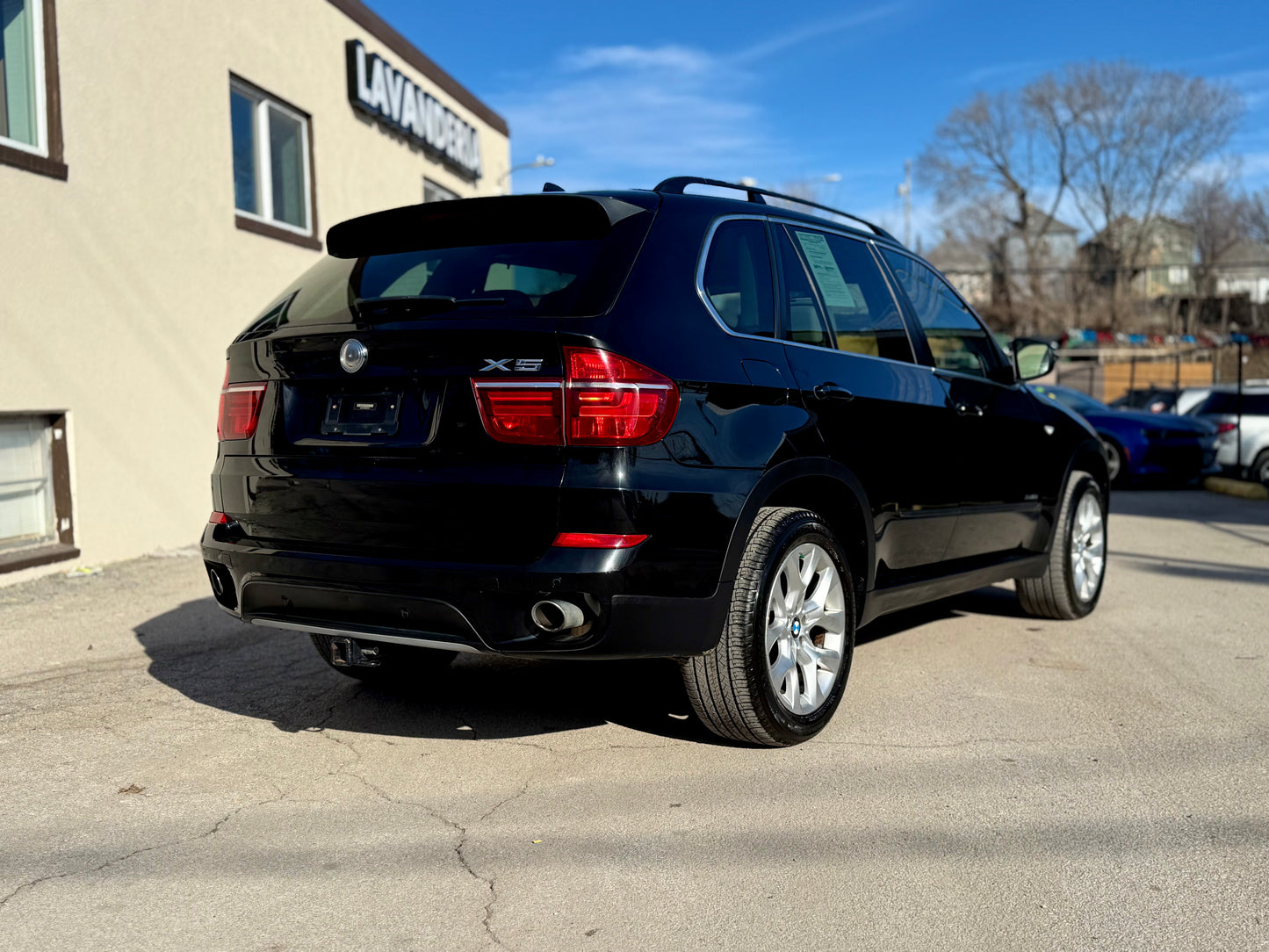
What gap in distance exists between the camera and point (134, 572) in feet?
26.8

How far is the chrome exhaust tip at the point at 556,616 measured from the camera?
3.46 meters

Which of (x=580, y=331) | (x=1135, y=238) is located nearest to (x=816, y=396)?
(x=580, y=331)

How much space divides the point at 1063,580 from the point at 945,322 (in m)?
1.68

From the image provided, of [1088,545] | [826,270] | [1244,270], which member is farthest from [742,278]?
[1244,270]

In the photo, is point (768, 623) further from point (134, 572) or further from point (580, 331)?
point (134, 572)

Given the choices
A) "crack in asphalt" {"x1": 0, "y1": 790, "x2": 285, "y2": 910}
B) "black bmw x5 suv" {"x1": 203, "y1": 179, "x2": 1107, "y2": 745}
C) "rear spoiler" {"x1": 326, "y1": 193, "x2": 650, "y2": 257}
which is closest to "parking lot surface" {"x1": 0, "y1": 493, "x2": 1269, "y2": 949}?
"crack in asphalt" {"x1": 0, "y1": 790, "x2": 285, "y2": 910}

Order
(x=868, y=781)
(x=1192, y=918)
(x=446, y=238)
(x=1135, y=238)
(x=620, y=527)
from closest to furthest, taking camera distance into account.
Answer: (x=1192, y=918) → (x=620, y=527) → (x=868, y=781) → (x=446, y=238) → (x=1135, y=238)

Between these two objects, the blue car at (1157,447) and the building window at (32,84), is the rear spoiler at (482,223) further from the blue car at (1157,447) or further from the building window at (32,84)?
the blue car at (1157,447)

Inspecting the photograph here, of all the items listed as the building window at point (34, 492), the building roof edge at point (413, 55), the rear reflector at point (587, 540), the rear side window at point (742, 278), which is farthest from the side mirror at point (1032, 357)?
the building roof edge at point (413, 55)

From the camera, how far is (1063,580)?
20.7 ft

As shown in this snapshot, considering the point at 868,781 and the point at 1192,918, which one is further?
the point at 868,781

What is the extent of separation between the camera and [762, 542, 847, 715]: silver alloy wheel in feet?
13.3

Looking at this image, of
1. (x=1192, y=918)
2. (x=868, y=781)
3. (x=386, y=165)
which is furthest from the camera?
(x=386, y=165)

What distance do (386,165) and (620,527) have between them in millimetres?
11208
